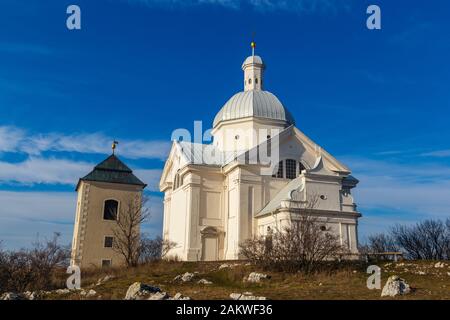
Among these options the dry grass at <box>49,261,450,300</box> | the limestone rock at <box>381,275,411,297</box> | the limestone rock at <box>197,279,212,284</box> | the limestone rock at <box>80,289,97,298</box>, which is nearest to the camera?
the limestone rock at <box>381,275,411,297</box>

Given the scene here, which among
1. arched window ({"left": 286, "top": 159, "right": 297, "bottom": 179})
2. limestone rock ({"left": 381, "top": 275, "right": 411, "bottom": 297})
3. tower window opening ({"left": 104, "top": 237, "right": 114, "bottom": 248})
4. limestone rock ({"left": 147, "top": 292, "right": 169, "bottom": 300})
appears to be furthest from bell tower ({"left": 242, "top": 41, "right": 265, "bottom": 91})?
limestone rock ({"left": 147, "top": 292, "right": 169, "bottom": 300})

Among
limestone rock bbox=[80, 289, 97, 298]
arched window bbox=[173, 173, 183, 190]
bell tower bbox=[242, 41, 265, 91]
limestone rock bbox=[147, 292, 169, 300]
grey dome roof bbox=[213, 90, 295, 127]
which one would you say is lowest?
limestone rock bbox=[80, 289, 97, 298]

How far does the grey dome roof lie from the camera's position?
36531 millimetres

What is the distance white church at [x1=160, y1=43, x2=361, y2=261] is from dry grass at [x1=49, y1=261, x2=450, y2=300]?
182 inches

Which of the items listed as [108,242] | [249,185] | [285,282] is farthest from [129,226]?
[285,282]

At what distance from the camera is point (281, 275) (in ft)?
64.6

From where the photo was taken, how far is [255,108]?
120 ft

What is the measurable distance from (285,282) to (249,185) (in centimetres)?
1322

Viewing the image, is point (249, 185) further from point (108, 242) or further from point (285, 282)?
point (108, 242)

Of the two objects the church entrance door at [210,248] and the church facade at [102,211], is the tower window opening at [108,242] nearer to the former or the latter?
the church facade at [102,211]

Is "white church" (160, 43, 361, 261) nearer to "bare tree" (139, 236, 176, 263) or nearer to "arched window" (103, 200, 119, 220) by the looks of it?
"bare tree" (139, 236, 176, 263)

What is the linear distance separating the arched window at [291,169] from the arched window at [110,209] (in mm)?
15371
